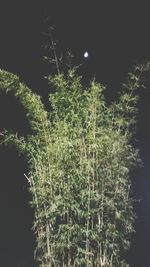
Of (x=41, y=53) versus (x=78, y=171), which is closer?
(x=78, y=171)

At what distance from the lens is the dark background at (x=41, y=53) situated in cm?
456

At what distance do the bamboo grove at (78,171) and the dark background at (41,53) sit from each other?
0.37m

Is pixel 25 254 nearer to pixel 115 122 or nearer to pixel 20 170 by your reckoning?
pixel 20 170

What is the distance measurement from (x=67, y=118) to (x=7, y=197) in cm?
104

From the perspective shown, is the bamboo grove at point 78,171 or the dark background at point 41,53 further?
the dark background at point 41,53

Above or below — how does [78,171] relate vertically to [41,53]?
below

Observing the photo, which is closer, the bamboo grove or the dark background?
the bamboo grove

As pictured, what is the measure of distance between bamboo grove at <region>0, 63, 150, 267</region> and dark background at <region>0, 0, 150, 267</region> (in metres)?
0.37

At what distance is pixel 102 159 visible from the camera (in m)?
4.23

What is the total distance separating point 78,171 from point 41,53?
1249 millimetres

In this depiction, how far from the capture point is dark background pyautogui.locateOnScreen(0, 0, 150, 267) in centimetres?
456

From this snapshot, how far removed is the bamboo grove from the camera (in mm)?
4066

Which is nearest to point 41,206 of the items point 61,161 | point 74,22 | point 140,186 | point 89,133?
point 61,161

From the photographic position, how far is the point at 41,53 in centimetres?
473
